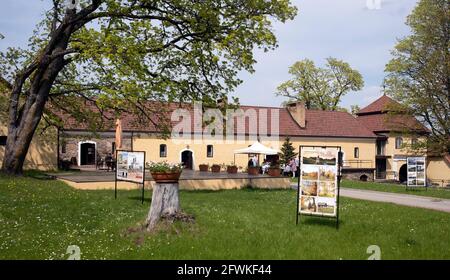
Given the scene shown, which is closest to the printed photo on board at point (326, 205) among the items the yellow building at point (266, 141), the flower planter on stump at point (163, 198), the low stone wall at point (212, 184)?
the flower planter on stump at point (163, 198)

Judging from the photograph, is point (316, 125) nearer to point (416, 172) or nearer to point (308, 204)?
point (416, 172)

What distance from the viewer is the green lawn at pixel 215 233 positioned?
26.0 ft

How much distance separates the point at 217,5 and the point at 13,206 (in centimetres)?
1174

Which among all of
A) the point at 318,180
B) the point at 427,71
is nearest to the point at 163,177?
the point at 318,180

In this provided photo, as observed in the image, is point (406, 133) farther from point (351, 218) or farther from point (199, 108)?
point (351, 218)

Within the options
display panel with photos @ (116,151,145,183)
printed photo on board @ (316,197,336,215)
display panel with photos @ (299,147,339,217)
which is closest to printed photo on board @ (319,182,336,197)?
display panel with photos @ (299,147,339,217)

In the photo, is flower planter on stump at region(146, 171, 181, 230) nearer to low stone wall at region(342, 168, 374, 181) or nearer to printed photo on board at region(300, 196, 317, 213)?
printed photo on board at region(300, 196, 317, 213)

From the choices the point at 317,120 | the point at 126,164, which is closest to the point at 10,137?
the point at 126,164

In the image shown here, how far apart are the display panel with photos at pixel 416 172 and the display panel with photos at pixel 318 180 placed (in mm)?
14618

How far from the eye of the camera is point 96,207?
486 inches

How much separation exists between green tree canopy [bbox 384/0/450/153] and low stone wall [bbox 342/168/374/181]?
13.6m

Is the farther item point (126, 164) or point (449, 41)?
point (449, 41)

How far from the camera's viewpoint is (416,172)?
23.0 m

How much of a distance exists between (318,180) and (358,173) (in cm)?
4245
